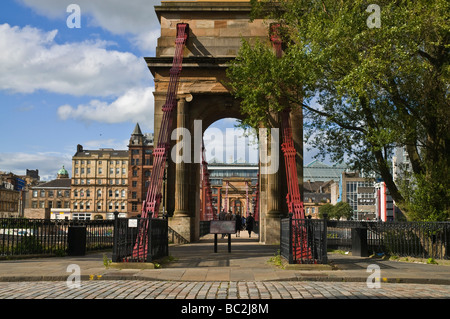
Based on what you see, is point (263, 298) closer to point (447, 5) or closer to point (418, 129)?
point (447, 5)

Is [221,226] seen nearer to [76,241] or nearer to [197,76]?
[76,241]

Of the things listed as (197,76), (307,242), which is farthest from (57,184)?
(307,242)

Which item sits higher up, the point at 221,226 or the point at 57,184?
the point at 57,184

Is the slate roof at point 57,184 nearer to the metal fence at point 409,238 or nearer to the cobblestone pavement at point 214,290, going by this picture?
the metal fence at point 409,238

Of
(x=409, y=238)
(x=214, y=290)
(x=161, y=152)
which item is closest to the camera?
(x=214, y=290)

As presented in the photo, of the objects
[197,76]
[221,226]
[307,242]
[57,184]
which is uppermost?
[197,76]

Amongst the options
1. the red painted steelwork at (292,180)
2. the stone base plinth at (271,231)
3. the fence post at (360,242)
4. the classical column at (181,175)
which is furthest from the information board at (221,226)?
the classical column at (181,175)

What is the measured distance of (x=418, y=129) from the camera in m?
18.5

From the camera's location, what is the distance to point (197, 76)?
26625mm

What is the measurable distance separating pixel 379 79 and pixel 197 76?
1267 cm

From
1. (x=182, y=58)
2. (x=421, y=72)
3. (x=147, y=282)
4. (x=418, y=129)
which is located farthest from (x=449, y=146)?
(x=182, y=58)

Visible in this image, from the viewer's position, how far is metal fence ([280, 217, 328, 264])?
1339 cm

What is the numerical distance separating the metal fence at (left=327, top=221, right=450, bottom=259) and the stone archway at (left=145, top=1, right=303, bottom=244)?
721 centimetres
